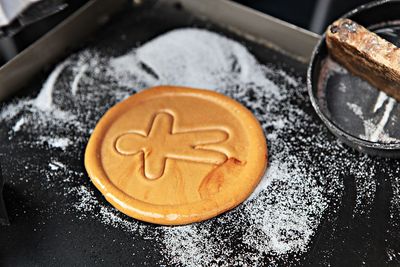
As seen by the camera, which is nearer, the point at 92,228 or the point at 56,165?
the point at 92,228

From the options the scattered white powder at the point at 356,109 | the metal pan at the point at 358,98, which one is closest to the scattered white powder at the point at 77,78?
the metal pan at the point at 358,98

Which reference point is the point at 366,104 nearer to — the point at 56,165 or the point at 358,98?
the point at 358,98

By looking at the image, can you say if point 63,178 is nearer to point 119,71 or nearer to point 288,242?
point 119,71

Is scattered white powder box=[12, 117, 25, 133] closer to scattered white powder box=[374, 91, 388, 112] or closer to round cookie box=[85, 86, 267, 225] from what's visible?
round cookie box=[85, 86, 267, 225]

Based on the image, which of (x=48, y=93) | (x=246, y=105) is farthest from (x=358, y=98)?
(x=48, y=93)

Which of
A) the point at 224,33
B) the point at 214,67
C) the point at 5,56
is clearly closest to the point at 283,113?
the point at 214,67

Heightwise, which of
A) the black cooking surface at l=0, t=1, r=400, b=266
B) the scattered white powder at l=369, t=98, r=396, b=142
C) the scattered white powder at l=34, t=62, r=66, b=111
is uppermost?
the scattered white powder at l=369, t=98, r=396, b=142

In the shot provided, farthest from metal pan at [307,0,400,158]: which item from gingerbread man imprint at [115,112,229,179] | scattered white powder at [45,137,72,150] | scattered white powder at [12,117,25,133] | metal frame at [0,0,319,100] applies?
scattered white powder at [12,117,25,133]
